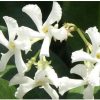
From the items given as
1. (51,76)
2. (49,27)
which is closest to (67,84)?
(51,76)

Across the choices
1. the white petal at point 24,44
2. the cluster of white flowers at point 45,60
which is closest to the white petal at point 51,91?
the cluster of white flowers at point 45,60

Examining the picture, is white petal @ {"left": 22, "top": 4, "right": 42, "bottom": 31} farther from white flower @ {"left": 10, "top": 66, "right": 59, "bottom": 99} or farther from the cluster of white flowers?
white flower @ {"left": 10, "top": 66, "right": 59, "bottom": 99}

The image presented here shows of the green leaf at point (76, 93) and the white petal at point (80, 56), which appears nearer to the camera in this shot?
the white petal at point (80, 56)

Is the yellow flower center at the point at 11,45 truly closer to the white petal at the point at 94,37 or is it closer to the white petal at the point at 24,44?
the white petal at the point at 24,44

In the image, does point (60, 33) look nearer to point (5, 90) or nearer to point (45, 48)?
point (45, 48)

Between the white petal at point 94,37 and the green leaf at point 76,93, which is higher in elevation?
the white petal at point 94,37

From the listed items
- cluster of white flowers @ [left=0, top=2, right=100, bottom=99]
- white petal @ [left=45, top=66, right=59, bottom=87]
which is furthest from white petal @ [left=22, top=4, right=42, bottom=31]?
white petal @ [left=45, top=66, right=59, bottom=87]

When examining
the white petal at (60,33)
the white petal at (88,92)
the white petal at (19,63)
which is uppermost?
the white petal at (60,33)
